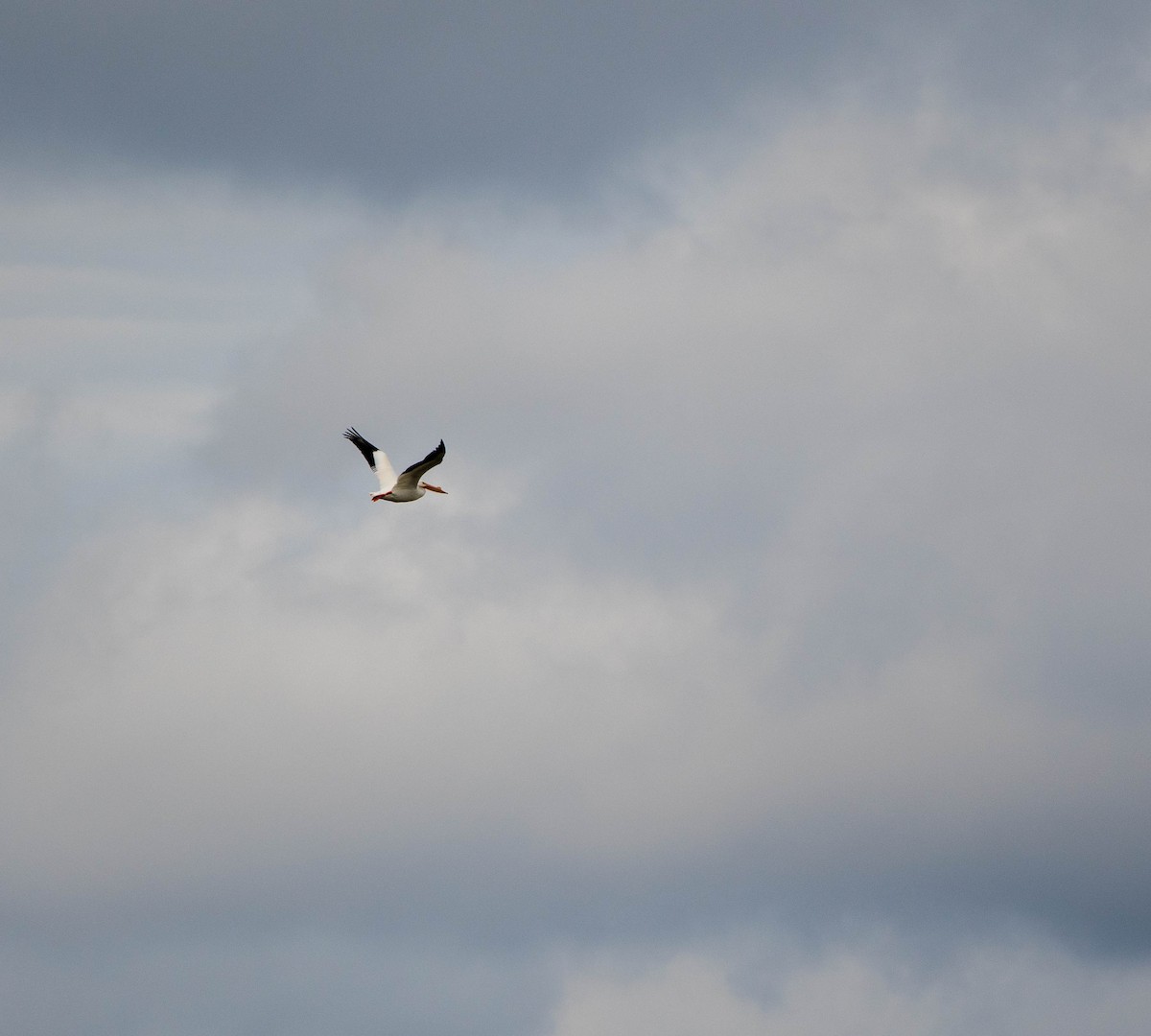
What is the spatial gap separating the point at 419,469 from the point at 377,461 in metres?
8.07

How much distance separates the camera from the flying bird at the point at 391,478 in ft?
258

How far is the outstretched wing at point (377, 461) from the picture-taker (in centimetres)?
8294

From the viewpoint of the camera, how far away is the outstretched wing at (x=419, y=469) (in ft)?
239

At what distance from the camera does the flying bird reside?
78.5m

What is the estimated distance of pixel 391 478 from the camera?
83188mm

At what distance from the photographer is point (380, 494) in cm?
8169

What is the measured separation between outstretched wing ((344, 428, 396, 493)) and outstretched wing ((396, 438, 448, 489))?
6.36 feet

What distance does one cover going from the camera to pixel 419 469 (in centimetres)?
7638

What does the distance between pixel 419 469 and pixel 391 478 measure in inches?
279

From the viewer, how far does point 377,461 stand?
83.9 meters

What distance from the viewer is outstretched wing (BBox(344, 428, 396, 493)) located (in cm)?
8294
